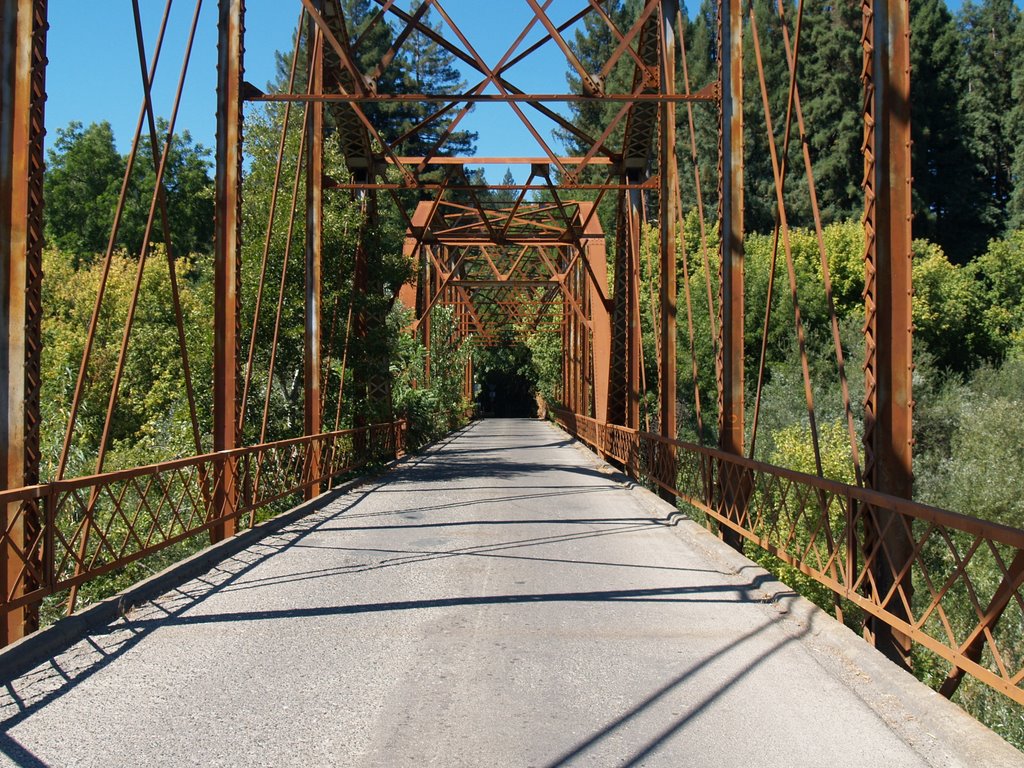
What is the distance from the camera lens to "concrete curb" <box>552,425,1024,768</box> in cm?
448

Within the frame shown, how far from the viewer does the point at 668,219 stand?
15.5 meters

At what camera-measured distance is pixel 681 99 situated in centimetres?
1398

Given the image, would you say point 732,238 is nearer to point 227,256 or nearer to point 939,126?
point 227,256

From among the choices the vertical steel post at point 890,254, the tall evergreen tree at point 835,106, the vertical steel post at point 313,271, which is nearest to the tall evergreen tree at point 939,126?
the tall evergreen tree at point 835,106

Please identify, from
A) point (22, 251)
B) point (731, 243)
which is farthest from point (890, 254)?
point (22, 251)

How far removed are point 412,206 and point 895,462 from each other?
50824 mm

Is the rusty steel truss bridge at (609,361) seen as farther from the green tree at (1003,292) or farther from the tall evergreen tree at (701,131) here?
the tall evergreen tree at (701,131)

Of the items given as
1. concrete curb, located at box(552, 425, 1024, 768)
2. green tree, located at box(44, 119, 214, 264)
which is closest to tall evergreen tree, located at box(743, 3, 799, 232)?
green tree, located at box(44, 119, 214, 264)

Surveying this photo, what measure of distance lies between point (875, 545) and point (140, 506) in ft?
20.8

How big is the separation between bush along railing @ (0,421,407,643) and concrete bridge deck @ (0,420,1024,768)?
58 cm

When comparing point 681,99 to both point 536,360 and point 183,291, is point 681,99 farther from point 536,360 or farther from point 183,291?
point 536,360

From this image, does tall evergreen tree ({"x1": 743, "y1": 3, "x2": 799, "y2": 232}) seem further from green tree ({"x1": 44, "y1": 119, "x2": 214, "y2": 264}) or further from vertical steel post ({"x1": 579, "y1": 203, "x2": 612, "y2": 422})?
green tree ({"x1": 44, "y1": 119, "x2": 214, "y2": 264})

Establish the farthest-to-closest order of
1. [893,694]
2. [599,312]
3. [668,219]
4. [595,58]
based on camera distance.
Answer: [595,58] < [599,312] < [668,219] < [893,694]

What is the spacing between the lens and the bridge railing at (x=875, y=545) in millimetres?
4988
